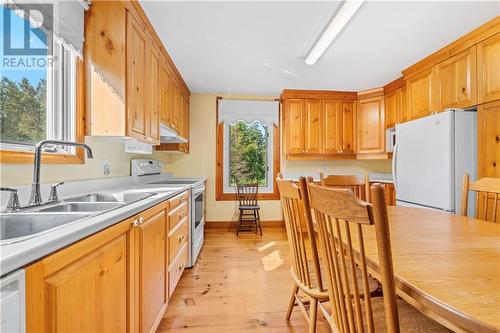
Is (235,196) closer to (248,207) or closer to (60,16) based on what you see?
(248,207)

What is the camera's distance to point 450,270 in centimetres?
76

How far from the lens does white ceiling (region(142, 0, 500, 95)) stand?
201 centimetres

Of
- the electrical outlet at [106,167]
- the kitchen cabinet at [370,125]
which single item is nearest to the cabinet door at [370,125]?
the kitchen cabinet at [370,125]

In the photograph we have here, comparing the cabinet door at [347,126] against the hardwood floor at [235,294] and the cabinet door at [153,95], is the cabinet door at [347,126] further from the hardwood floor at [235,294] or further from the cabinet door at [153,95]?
the cabinet door at [153,95]

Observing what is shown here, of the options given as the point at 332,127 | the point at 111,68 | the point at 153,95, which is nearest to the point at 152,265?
the point at 111,68

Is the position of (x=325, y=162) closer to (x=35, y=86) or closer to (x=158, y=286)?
(x=158, y=286)

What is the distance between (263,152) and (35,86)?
340 centimetres

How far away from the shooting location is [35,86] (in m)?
1.56

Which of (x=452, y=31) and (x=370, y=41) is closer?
(x=452, y=31)

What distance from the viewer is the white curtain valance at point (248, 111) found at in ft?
14.3

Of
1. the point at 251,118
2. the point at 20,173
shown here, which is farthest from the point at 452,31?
the point at 20,173

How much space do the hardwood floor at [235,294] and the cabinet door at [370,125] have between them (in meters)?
2.19

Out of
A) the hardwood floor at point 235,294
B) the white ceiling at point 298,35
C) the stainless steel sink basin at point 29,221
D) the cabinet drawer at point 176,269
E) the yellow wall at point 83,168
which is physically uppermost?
the white ceiling at point 298,35

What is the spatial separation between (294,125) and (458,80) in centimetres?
214
